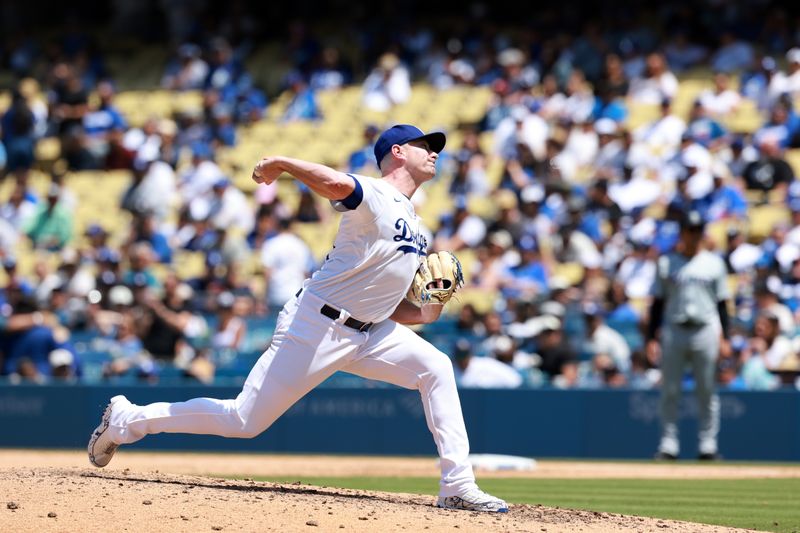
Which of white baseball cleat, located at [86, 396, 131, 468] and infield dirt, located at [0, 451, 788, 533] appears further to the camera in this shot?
white baseball cleat, located at [86, 396, 131, 468]

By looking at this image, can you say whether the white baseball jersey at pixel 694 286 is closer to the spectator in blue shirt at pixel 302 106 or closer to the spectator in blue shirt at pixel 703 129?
the spectator in blue shirt at pixel 703 129

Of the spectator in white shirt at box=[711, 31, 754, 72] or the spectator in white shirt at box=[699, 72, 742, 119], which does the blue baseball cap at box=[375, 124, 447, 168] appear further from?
the spectator in white shirt at box=[711, 31, 754, 72]

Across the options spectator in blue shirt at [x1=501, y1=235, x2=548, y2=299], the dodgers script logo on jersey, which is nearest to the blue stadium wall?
spectator in blue shirt at [x1=501, y1=235, x2=548, y2=299]

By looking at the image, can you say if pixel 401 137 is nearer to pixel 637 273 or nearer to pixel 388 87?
pixel 637 273

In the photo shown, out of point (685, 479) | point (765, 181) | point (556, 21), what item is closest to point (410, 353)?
point (685, 479)

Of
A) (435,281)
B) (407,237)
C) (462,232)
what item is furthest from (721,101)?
(407,237)

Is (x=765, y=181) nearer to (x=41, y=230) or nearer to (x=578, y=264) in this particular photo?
(x=578, y=264)
